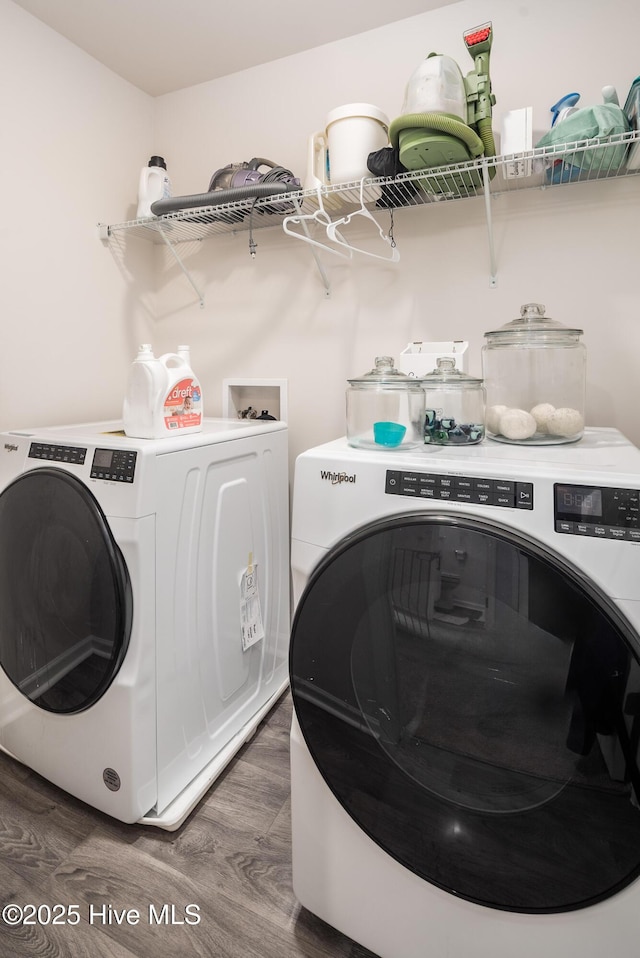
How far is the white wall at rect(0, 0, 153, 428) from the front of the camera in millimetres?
1689

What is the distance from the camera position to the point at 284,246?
1966 mm

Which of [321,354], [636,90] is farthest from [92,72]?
[636,90]

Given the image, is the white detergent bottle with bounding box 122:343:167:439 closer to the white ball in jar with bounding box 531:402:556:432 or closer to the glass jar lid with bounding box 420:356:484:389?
the glass jar lid with bounding box 420:356:484:389

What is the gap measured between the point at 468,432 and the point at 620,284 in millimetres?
801

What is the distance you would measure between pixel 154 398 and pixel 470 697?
1082mm

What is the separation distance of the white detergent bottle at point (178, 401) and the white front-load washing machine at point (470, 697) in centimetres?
56

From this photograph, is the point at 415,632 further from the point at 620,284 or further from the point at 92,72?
the point at 92,72

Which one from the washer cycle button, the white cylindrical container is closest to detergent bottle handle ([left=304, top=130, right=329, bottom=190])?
the white cylindrical container

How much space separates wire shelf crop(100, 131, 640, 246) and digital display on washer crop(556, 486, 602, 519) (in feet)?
3.21

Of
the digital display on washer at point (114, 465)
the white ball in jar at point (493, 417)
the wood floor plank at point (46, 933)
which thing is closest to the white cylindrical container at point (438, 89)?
the white ball in jar at point (493, 417)

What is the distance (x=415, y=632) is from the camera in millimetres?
896

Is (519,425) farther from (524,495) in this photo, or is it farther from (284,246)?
(284,246)

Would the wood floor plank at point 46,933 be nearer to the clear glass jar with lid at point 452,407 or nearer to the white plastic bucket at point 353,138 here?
the clear glass jar with lid at point 452,407

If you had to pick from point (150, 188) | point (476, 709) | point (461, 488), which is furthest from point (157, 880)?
point (150, 188)
